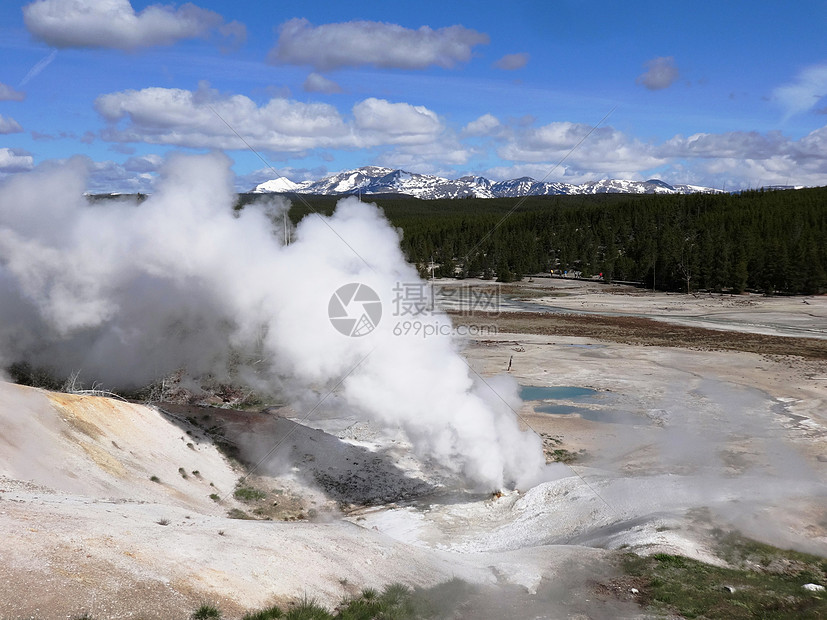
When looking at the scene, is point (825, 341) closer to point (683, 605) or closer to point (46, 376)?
point (683, 605)

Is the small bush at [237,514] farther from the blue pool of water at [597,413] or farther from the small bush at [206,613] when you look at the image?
the blue pool of water at [597,413]

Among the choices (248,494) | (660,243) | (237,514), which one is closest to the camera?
(237,514)

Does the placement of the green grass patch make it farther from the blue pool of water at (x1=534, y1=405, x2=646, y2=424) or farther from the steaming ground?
the blue pool of water at (x1=534, y1=405, x2=646, y2=424)

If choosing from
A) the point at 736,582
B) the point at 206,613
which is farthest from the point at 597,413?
the point at 206,613

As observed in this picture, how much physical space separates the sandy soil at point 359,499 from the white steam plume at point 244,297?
297cm

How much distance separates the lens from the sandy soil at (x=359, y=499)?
11.5 meters

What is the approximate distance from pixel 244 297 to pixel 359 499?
884 cm

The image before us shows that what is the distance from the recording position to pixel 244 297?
20.7 metres

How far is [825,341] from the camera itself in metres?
53.7

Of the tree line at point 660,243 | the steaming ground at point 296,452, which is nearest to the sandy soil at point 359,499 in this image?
the steaming ground at point 296,452

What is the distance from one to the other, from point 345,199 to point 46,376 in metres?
15.6

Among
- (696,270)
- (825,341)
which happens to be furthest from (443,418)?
(696,270)

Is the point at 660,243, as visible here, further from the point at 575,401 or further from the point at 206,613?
the point at 206,613

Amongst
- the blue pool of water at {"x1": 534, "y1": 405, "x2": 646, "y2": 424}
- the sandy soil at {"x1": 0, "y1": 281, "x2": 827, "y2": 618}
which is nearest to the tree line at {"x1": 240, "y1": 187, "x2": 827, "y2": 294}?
the blue pool of water at {"x1": 534, "y1": 405, "x2": 646, "y2": 424}
